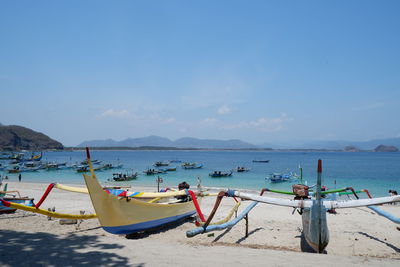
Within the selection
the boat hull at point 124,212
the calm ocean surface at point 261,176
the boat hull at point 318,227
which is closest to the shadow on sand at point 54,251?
the boat hull at point 124,212

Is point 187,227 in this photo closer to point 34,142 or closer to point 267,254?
point 267,254

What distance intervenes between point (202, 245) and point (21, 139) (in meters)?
184

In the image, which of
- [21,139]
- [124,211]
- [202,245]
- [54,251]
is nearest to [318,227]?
[202,245]

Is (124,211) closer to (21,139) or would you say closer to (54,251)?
(54,251)

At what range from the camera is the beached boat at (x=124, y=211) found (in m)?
7.77

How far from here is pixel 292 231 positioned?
423 inches

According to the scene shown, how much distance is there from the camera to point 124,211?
856 cm

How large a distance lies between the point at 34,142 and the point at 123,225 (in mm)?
186881

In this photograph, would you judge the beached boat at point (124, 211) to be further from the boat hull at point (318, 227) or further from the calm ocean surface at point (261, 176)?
the calm ocean surface at point (261, 176)

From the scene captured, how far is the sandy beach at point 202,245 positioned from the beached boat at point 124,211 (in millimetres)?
388

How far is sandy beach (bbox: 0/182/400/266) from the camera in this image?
6.03m

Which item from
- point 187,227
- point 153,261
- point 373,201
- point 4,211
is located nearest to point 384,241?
point 373,201

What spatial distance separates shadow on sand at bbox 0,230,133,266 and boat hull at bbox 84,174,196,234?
70 centimetres

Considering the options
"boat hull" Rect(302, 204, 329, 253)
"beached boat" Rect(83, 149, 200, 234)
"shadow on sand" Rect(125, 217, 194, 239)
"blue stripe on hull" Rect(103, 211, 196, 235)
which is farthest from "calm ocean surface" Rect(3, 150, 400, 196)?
"boat hull" Rect(302, 204, 329, 253)
